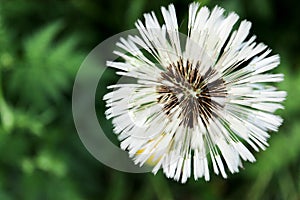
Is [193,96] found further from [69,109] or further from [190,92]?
[69,109]

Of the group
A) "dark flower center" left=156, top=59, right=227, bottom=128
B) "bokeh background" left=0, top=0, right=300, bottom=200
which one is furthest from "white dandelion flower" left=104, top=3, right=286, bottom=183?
"bokeh background" left=0, top=0, right=300, bottom=200

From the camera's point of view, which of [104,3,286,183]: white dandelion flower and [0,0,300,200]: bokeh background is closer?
[104,3,286,183]: white dandelion flower

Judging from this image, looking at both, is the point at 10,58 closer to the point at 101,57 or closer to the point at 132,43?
the point at 101,57

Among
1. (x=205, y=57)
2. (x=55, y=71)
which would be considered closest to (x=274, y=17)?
(x=55, y=71)

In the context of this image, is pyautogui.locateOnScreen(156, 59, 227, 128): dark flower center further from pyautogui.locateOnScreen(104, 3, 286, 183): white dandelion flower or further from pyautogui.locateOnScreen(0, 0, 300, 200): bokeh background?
pyautogui.locateOnScreen(0, 0, 300, 200): bokeh background

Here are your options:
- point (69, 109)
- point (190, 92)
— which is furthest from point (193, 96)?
point (69, 109)
